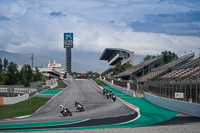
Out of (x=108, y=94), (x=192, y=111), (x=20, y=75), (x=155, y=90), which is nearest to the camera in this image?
(x=192, y=111)

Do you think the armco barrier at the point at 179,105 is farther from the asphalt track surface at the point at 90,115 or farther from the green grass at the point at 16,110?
the green grass at the point at 16,110

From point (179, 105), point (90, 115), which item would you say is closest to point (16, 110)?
point (90, 115)

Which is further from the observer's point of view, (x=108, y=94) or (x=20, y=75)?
(x=20, y=75)

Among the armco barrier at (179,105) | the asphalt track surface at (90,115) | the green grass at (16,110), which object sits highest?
the armco barrier at (179,105)

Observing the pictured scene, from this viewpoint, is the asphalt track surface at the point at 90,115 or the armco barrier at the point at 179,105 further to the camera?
the armco barrier at the point at 179,105

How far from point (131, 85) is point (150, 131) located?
136ft

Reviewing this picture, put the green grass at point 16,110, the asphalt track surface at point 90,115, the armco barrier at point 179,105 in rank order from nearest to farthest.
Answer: the asphalt track surface at point 90,115 → the armco barrier at point 179,105 → the green grass at point 16,110

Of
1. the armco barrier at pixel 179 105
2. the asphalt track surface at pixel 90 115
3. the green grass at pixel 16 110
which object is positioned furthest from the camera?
the green grass at pixel 16 110

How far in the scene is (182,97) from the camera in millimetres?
25328

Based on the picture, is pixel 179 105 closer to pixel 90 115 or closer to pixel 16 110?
pixel 90 115

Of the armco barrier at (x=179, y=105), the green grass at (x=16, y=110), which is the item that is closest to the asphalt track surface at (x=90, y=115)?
the green grass at (x=16, y=110)

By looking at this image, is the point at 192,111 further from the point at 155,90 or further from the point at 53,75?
the point at 53,75

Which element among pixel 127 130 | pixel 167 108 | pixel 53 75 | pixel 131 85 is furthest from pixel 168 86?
pixel 53 75

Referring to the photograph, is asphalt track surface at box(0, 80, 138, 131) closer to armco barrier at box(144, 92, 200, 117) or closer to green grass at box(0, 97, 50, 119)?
green grass at box(0, 97, 50, 119)
